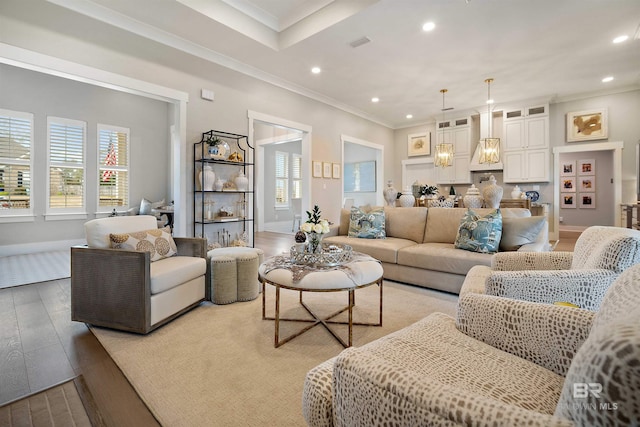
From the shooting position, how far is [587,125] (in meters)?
5.91

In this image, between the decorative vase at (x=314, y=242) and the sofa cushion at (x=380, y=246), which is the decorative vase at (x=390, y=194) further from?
the decorative vase at (x=314, y=242)

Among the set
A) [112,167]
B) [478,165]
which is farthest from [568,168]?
[112,167]

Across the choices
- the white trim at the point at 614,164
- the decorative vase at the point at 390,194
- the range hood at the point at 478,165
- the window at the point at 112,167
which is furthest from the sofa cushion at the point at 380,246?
the window at the point at 112,167

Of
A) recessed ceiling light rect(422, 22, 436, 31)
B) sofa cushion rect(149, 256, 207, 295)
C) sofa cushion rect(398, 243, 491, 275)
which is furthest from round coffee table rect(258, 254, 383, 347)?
recessed ceiling light rect(422, 22, 436, 31)

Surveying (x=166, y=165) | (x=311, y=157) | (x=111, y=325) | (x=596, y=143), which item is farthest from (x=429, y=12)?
(x=166, y=165)

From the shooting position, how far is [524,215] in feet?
10.9

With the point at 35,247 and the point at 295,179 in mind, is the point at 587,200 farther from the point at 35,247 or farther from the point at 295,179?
the point at 35,247

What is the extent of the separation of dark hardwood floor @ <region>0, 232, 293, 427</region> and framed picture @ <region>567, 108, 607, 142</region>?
784cm

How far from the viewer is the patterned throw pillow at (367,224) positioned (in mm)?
3943

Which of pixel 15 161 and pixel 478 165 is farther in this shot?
pixel 478 165

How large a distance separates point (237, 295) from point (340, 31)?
3218 mm

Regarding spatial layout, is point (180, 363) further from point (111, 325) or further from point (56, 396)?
point (111, 325)

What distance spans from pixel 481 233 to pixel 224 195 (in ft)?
11.2

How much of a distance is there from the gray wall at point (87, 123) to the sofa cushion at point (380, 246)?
5.20 m
